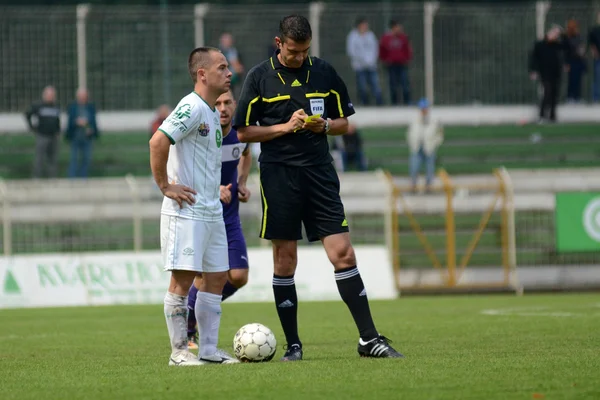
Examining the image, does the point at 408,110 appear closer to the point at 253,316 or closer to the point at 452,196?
the point at 452,196

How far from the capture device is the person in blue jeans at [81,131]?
77.4 feet

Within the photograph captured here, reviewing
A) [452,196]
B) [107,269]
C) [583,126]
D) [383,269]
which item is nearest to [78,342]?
[107,269]

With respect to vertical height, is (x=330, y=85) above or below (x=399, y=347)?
above

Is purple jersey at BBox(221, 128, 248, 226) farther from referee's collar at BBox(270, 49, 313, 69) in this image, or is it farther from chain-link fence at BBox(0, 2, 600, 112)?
chain-link fence at BBox(0, 2, 600, 112)

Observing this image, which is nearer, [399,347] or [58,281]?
[399,347]

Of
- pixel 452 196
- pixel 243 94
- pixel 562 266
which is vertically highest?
pixel 243 94

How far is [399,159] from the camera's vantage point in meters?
25.2

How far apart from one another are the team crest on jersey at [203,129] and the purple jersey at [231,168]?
2145 millimetres

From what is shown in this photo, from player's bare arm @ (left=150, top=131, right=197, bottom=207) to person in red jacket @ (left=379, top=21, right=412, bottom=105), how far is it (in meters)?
18.2

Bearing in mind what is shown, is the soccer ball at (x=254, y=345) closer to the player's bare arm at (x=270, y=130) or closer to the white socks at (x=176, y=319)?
the white socks at (x=176, y=319)

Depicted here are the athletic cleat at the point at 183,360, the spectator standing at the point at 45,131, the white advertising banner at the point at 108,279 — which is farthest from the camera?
the spectator standing at the point at 45,131

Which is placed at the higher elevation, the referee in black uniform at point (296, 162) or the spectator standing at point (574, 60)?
the spectator standing at point (574, 60)

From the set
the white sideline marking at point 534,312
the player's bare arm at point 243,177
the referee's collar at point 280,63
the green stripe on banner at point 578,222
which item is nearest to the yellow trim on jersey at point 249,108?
the referee's collar at point 280,63

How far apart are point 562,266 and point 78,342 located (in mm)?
11569
